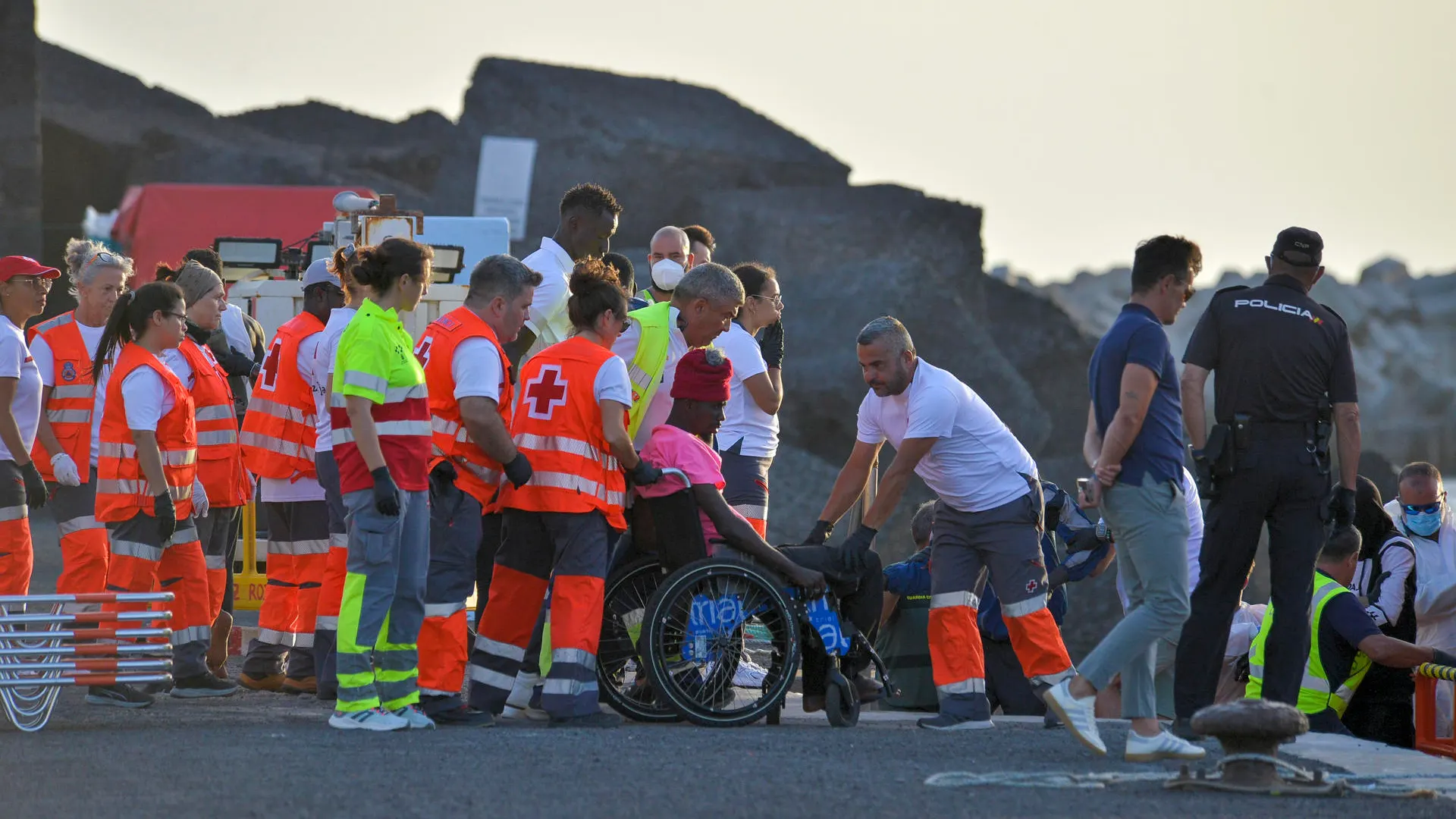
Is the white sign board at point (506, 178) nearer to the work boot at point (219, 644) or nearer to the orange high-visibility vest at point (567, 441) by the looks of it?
the work boot at point (219, 644)

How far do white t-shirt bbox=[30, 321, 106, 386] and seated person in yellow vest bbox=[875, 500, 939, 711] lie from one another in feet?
13.4

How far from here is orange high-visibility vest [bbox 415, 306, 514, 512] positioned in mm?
7250

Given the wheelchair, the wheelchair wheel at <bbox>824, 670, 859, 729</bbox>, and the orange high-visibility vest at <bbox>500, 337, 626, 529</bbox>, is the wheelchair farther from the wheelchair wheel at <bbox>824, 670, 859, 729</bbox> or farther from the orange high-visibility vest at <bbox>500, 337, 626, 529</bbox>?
the orange high-visibility vest at <bbox>500, 337, 626, 529</bbox>

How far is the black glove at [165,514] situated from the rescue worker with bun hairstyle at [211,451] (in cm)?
45

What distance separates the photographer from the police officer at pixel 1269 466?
6934 millimetres

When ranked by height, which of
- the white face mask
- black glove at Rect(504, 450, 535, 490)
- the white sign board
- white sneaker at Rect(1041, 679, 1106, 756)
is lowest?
white sneaker at Rect(1041, 679, 1106, 756)

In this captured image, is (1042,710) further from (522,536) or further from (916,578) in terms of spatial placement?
(522,536)

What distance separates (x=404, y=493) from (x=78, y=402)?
8.68 ft

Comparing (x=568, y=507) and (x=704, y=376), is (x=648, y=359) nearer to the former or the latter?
(x=704, y=376)

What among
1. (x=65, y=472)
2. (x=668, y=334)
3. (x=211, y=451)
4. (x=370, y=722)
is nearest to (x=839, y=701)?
(x=668, y=334)

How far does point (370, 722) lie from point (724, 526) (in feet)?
5.26

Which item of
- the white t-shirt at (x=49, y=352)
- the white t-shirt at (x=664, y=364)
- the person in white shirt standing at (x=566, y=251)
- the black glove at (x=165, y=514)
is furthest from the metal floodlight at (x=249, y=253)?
the white t-shirt at (x=664, y=364)

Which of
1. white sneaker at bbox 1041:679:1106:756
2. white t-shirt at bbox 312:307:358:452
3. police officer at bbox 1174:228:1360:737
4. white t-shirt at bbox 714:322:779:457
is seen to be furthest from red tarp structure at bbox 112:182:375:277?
white sneaker at bbox 1041:679:1106:756

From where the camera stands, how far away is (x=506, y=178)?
29.1 meters
